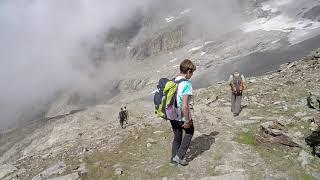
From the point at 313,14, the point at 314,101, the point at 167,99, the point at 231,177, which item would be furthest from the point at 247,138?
the point at 313,14

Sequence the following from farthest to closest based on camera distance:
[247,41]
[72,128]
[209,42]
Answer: [209,42]
[247,41]
[72,128]

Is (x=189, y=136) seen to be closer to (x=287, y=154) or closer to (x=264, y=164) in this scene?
(x=264, y=164)

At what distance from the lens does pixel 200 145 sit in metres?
15.3

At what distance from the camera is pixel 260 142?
1488 centimetres

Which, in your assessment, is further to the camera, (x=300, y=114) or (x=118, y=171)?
(x=300, y=114)

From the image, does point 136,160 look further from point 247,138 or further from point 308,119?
point 308,119

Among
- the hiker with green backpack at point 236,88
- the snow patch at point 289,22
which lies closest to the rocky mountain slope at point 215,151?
the hiker with green backpack at point 236,88

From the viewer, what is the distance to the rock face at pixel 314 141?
13.3m

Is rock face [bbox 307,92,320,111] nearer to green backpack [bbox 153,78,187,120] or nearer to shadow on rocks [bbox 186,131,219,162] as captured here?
shadow on rocks [bbox 186,131,219,162]

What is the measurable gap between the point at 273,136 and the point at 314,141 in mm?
1342

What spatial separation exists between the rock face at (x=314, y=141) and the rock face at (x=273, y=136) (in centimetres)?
40

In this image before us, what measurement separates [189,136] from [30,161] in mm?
8132

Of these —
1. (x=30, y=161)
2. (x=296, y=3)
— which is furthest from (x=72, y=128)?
(x=296, y=3)

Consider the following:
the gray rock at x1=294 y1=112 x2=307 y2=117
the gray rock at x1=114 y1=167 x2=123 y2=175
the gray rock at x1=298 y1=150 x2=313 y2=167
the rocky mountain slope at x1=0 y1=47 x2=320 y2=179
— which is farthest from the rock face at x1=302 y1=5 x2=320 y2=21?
the gray rock at x1=114 y1=167 x2=123 y2=175
